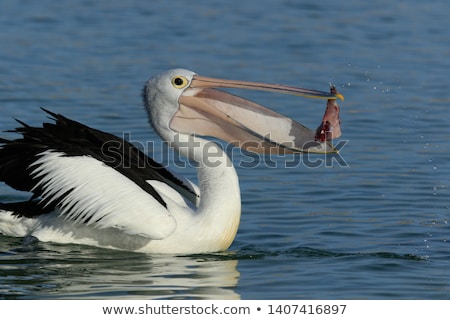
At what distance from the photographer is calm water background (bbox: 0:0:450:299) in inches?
248

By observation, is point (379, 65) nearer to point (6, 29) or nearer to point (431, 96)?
point (431, 96)

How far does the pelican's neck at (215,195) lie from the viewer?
6.68 m

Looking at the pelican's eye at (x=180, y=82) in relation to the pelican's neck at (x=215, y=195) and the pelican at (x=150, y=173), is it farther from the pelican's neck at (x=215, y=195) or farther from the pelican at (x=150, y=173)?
the pelican's neck at (x=215, y=195)

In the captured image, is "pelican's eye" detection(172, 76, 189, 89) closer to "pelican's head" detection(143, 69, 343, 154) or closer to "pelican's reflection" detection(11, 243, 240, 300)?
"pelican's head" detection(143, 69, 343, 154)

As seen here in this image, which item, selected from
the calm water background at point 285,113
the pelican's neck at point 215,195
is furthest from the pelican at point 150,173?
the calm water background at point 285,113

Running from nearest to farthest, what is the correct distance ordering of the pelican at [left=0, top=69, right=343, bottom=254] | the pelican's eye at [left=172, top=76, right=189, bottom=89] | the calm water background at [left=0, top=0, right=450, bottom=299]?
the calm water background at [left=0, top=0, right=450, bottom=299] → the pelican at [left=0, top=69, right=343, bottom=254] → the pelican's eye at [left=172, top=76, right=189, bottom=89]

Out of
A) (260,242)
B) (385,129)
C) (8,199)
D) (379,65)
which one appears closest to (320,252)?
(260,242)

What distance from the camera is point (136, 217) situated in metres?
6.45

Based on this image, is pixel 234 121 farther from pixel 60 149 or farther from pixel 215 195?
pixel 60 149

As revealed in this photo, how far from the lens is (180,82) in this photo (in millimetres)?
6930

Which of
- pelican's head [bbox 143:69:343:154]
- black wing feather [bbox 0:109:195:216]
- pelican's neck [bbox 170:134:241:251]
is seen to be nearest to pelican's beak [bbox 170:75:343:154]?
pelican's head [bbox 143:69:343:154]

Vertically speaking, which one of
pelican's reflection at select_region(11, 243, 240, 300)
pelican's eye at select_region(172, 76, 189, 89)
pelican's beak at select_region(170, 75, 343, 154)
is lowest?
pelican's reflection at select_region(11, 243, 240, 300)

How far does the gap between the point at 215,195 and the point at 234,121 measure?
1.69 ft

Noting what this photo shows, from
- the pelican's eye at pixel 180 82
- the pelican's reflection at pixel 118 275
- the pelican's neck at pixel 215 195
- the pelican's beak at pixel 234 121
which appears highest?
the pelican's eye at pixel 180 82
